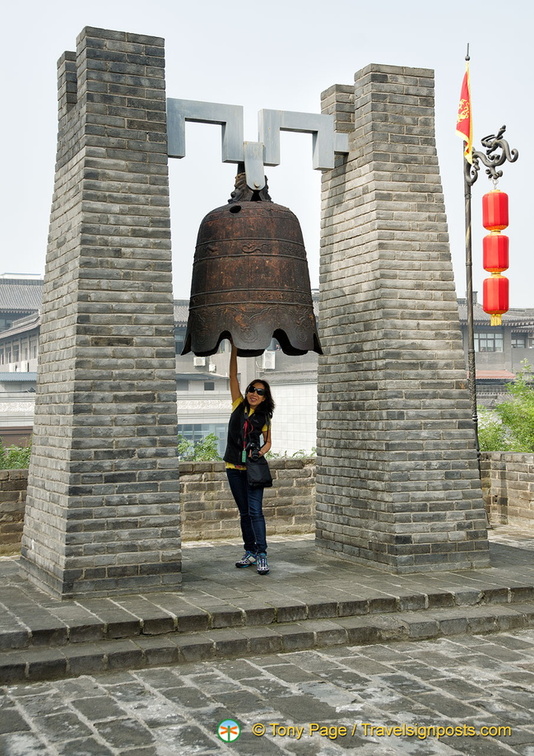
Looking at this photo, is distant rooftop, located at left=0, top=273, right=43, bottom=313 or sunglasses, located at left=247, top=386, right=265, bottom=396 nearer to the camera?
sunglasses, located at left=247, top=386, right=265, bottom=396

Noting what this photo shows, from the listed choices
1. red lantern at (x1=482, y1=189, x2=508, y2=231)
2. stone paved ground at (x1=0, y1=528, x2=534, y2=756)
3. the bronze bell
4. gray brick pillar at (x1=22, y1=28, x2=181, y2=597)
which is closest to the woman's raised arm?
the bronze bell

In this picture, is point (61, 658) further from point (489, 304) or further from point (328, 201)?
point (489, 304)

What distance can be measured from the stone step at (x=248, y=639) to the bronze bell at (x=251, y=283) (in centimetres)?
208

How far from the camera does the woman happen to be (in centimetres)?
759

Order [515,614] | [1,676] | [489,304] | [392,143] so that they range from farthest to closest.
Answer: [489,304] < [392,143] < [515,614] < [1,676]

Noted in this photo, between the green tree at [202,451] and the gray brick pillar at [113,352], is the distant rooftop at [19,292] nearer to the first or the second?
the green tree at [202,451]

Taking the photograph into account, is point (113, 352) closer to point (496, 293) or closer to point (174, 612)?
point (174, 612)

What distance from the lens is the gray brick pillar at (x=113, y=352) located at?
6777 millimetres

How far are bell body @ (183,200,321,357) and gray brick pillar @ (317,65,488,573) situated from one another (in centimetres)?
94

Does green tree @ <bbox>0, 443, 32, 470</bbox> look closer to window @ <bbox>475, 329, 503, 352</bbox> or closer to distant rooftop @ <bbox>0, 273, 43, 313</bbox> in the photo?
window @ <bbox>475, 329, 503, 352</bbox>

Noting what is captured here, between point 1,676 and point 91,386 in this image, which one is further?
point 91,386

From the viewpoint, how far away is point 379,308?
7.91 meters

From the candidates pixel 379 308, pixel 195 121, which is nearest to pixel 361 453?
pixel 379 308

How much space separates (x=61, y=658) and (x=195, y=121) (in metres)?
4.37
